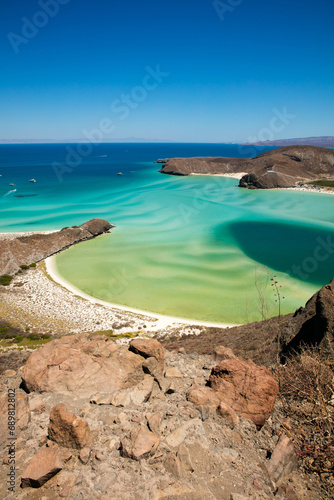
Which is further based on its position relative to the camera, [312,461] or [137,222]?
[137,222]

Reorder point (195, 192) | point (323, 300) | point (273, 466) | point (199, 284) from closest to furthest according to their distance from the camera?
point (273, 466) < point (323, 300) < point (199, 284) < point (195, 192)

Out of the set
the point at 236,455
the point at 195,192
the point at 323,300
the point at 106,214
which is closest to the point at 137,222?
the point at 106,214

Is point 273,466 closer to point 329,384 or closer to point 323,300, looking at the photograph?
point 329,384

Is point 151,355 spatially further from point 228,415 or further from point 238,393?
point 228,415

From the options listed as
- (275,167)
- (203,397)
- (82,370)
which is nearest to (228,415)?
(203,397)

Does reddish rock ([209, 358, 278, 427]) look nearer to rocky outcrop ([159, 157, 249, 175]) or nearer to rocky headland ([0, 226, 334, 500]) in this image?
rocky headland ([0, 226, 334, 500])

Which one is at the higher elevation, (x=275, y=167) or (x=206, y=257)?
(x=275, y=167)
